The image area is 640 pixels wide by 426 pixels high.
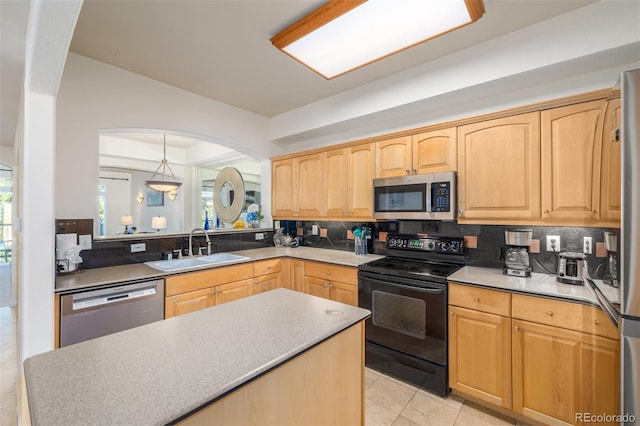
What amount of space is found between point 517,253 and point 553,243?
274 mm

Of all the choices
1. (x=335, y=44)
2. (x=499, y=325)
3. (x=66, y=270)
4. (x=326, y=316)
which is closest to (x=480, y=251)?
(x=499, y=325)

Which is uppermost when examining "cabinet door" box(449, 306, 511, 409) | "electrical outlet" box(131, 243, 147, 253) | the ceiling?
the ceiling

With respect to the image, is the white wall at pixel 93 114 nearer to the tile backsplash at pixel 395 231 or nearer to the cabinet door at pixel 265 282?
the tile backsplash at pixel 395 231

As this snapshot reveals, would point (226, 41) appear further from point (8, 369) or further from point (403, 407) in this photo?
point (8, 369)

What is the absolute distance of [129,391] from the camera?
2.40 ft

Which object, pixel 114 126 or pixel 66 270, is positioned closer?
pixel 66 270

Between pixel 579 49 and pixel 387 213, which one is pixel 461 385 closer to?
pixel 387 213

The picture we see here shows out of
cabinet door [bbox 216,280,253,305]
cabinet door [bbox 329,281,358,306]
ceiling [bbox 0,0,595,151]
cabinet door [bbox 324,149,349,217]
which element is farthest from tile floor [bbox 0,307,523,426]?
ceiling [bbox 0,0,595,151]

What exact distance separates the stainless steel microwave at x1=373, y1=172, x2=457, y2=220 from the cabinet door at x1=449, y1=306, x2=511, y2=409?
0.79 metres

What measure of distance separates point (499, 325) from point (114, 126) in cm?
344

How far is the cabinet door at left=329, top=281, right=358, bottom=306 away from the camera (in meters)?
2.59

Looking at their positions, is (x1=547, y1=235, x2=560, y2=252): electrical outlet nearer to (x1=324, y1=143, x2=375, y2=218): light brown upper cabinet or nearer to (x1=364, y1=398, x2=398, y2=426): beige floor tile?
(x1=324, y1=143, x2=375, y2=218): light brown upper cabinet

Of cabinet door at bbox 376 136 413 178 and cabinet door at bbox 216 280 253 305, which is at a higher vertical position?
cabinet door at bbox 376 136 413 178

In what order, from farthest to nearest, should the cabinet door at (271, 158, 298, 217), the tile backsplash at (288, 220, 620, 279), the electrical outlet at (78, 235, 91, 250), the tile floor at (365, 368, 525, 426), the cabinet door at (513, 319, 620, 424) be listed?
the cabinet door at (271, 158, 298, 217)
the electrical outlet at (78, 235, 91, 250)
the tile backsplash at (288, 220, 620, 279)
the tile floor at (365, 368, 525, 426)
the cabinet door at (513, 319, 620, 424)
